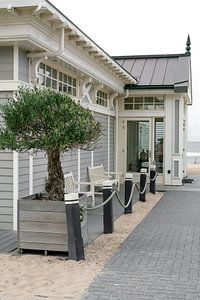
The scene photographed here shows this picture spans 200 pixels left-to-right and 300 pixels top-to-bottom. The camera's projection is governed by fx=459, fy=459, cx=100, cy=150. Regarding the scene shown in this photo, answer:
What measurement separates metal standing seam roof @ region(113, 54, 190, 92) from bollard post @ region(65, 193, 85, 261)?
31.5 ft

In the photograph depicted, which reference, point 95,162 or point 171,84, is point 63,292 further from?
point 171,84

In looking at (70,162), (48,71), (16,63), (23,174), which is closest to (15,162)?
(23,174)

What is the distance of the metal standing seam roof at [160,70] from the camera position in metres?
14.8

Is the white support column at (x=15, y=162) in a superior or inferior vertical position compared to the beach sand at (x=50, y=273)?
superior

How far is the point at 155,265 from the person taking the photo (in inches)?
218

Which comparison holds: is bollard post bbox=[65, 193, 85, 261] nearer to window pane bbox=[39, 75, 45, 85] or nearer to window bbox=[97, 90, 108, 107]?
window pane bbox=[39, 75, 45, 85]

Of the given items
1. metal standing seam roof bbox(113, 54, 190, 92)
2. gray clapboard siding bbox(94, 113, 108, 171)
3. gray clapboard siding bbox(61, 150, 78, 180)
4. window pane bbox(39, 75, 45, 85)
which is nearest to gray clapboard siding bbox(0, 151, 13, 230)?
window pane bbox(39, 75, 45, 85)

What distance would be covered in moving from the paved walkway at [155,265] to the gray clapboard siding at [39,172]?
6.09 ft

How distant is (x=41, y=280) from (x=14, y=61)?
360cm

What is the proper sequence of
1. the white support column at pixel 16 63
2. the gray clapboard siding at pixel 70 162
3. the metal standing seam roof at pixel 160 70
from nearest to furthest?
the white support column at pixel 16 63
the gray clapboard siding at pixel 70 162
the metal standing seam roof at pixel 160 70

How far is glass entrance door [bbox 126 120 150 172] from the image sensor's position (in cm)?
1550

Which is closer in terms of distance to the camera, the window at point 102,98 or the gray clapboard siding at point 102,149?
the gray clapboard siding at point 102,149

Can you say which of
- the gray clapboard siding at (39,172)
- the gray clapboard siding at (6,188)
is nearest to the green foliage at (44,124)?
the gray clapboard siding at (6,188)

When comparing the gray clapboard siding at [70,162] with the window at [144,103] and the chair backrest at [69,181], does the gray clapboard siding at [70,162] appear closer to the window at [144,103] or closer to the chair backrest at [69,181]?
the chair backrest at [69,181]
